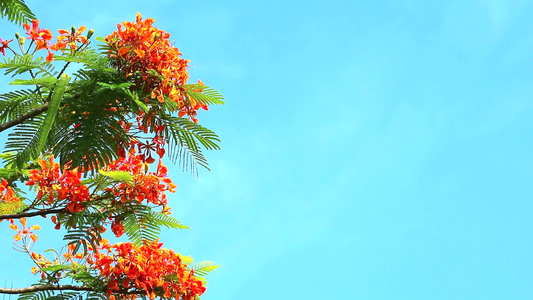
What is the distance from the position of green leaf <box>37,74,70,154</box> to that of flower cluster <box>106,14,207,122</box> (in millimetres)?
491

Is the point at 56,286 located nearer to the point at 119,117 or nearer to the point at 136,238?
the point at 136,238

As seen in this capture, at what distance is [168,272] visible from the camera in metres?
5.18

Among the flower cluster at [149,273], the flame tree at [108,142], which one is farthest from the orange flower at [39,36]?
the flower cluster at [149,273]

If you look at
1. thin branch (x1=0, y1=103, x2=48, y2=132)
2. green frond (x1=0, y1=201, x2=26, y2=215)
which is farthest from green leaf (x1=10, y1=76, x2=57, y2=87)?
green frond (x1=0, y1=201, x2=26, y2=215)

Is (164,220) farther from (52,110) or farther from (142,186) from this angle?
(52,110)

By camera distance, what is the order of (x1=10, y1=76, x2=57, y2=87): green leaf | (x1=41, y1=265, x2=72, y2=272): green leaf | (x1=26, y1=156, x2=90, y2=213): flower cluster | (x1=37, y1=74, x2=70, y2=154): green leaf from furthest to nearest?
1. (x1=41, y1=265, x2=72, y2=272): green leaf
2. (x1=26, y1=156, x2=90, y2=213): flower cluster
3. (x1=10, y1=76, x2=57, y2=87): green leaf
4. (x1=37, y1=74, x2=70, y2=154): green leaf

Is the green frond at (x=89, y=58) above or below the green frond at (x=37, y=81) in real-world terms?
above

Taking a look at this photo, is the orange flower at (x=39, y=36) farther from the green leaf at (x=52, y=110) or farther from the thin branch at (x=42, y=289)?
the thin branch at (x=42, y=289)

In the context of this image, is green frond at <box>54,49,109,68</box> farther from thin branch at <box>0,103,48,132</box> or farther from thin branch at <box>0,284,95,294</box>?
thin branch at <box>0,284,95,294</box>

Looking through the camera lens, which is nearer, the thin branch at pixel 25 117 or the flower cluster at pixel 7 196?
the thin branch at pixel 25 117

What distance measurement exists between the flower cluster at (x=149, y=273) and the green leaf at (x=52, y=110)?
1.84 meters

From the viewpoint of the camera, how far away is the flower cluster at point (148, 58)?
4.06 m

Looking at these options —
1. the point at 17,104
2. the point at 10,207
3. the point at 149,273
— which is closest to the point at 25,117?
the point at 17,104

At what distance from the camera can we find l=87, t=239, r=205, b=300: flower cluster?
5.01 metres
